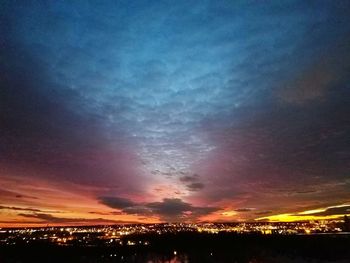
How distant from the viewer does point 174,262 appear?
3925 inches

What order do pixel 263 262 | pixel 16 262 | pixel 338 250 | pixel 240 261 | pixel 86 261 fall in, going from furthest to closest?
pixel 338 250, pixel 86 261, pixel 16 262, pixel 240 261, pixel 263 262

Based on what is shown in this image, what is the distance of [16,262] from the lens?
97.6 m

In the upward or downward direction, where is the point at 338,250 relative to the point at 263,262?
upward

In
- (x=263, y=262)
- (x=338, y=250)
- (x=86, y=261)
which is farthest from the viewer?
(x=338, y=250)

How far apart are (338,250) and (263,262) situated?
47950mm

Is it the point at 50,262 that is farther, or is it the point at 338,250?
the point at 338,250

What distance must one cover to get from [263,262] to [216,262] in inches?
559

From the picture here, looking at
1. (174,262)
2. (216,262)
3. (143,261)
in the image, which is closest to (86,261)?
(143,261)

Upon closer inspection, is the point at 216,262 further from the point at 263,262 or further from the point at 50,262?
the point at 50,262

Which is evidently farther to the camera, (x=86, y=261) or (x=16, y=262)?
(x=86, y=261)

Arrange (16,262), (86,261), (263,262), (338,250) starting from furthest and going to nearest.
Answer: (338,250)
(86,261)
(16,262)
(263,262)

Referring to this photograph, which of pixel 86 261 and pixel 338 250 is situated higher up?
pixel 338 250

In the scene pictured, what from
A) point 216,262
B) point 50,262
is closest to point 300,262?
point 216,262

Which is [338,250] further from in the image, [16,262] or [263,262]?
[16,262]
